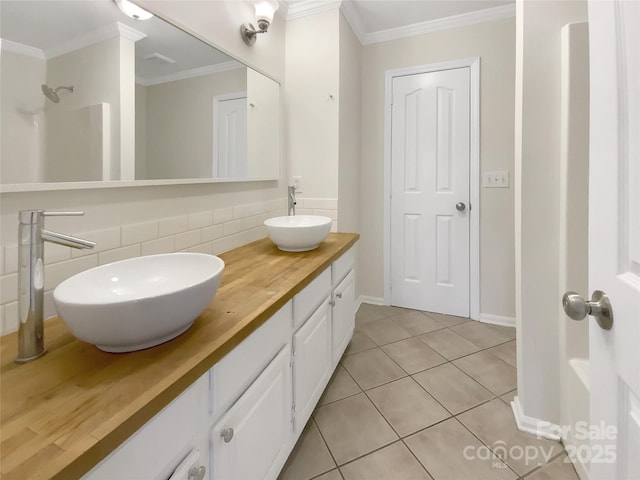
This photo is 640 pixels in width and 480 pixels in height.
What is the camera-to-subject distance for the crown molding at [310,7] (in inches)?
89.0

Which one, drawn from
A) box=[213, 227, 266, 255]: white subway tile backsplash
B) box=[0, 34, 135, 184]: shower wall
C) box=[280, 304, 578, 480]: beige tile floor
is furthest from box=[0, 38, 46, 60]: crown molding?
box=[280, 304, 578, 480]: beige tile floor

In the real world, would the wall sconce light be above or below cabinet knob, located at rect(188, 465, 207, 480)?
above

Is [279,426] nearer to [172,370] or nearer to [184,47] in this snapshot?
[172,370]

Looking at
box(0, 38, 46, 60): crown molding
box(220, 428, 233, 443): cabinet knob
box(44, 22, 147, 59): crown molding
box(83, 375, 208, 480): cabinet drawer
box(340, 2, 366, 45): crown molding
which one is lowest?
box(220, 428, 233, 443): cabinet knob

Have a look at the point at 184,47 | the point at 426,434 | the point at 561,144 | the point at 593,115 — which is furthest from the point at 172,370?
the point at 561,144

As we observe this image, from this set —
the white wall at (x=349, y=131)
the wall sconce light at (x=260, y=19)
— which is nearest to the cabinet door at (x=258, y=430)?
the white wall at (x=349, y=131)

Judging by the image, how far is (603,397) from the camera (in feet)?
1.97

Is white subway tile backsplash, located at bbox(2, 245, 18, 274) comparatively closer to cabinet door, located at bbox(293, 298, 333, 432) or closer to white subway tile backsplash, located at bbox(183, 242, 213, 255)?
white subway tile backsplash, located at bbox(183, 242, 213, 255)

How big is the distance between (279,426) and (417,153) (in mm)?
2379

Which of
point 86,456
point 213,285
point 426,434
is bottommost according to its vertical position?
point 426,434

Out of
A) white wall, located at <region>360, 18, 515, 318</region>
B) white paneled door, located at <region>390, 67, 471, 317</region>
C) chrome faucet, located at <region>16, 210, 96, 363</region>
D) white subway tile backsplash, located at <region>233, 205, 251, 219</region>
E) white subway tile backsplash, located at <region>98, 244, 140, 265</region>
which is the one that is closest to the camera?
chrome faucet, located at <region>16, 210, 96, 363</region>

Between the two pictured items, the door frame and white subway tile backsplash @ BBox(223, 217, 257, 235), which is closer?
white subway tile backsplash @ BBox(223, 217, 257, 235)

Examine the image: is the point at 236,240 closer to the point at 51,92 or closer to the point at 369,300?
the point at 51,92

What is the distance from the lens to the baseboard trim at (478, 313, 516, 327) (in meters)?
2.58
